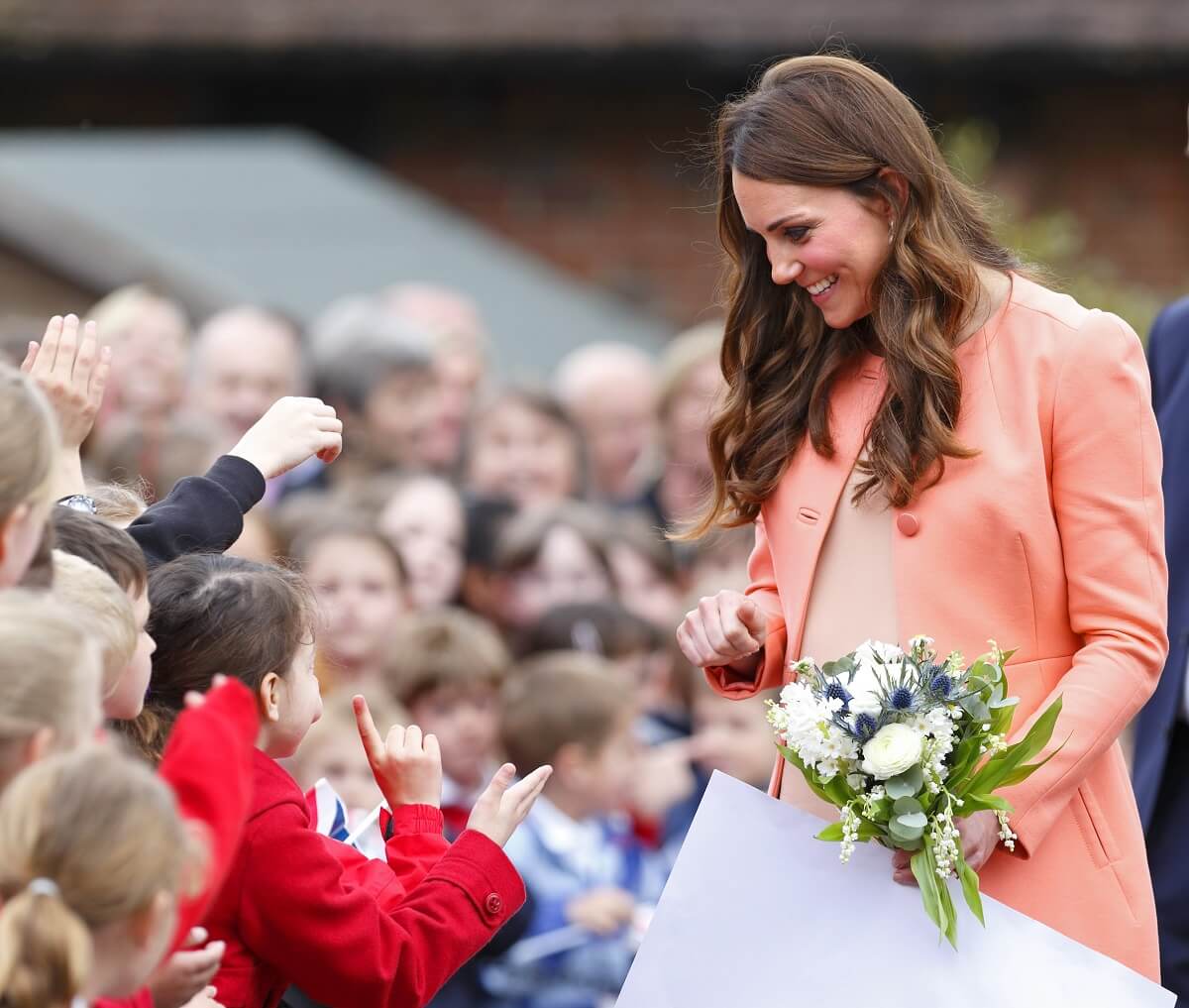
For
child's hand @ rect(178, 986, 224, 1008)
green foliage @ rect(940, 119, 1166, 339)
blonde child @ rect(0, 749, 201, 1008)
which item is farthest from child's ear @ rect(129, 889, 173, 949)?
green foliage @ rect(940, 119, 1166, 339)

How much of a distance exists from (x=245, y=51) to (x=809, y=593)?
914 cm

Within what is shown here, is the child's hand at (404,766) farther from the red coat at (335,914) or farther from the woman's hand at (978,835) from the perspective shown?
the woman's hand at (978,835)

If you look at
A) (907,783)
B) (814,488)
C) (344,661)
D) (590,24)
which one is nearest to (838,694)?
(907,783)

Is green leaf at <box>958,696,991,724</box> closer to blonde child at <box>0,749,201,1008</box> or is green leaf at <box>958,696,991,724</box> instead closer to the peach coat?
the peach coat

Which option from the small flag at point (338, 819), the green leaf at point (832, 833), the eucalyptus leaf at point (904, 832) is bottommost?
the small flag at point (338, 819)

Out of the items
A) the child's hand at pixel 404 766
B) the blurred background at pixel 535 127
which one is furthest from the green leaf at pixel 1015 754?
the blurred background at pixel 535 127

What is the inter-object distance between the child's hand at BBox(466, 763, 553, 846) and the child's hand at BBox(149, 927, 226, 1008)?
2.10 ft

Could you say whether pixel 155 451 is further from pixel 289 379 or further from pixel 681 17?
pixel 681 17

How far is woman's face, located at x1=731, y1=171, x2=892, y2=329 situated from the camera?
330 centimetres

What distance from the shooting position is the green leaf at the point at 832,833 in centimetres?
314

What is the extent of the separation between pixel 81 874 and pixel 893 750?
4.03 ft

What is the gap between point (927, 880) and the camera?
307cm

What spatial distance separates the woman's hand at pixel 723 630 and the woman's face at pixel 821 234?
54 centimetres

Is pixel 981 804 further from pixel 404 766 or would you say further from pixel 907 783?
pixel 404 766
